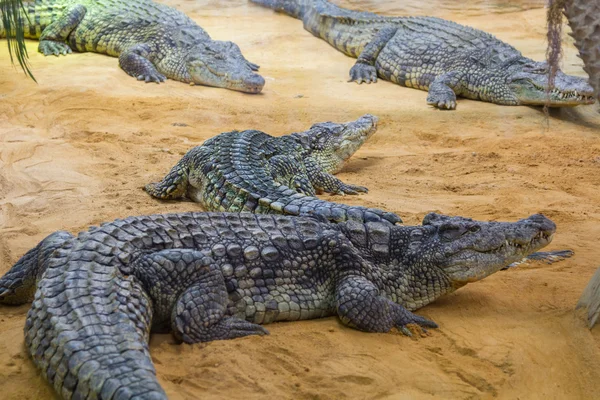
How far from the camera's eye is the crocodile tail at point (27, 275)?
3.90 meters

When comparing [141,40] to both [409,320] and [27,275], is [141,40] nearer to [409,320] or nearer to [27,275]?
[27,275]

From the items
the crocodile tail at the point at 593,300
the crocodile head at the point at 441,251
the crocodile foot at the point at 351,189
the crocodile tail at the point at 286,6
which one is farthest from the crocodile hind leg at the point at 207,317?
the crocodile tail at the point at 286,6

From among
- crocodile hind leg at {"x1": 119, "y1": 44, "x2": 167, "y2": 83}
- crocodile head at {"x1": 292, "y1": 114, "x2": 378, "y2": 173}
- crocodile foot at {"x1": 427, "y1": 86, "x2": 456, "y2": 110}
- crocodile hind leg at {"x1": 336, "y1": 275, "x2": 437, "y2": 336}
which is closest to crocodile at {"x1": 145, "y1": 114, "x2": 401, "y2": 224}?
crocodile head at {"x1": 292, "y1": 114, "x2": 378, "y2": 173}

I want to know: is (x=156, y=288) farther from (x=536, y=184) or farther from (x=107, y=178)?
(x=536, y=184)

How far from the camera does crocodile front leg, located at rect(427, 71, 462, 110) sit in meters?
9.09

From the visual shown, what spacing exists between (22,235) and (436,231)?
9.09 feet

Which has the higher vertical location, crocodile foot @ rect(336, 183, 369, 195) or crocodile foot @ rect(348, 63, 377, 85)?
crocodile foot @ rect(336, 183, 369, 195)

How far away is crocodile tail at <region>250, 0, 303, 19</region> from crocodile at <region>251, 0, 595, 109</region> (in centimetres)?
145

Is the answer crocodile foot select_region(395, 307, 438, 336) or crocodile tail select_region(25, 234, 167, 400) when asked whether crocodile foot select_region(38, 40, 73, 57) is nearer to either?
crocodile tail select_region(25, 234, 167, 400)

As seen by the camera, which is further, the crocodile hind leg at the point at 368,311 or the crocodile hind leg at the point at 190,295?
the crocodile hind leg at the point at 368,311

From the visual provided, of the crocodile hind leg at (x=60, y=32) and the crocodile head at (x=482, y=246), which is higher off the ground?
the crocodile head at (x=482, y=246)

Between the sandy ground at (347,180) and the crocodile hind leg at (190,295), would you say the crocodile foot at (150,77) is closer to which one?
the sandy ground at (347,180)

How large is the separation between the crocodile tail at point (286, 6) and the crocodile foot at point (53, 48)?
14.8ft

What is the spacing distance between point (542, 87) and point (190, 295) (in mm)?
6696
